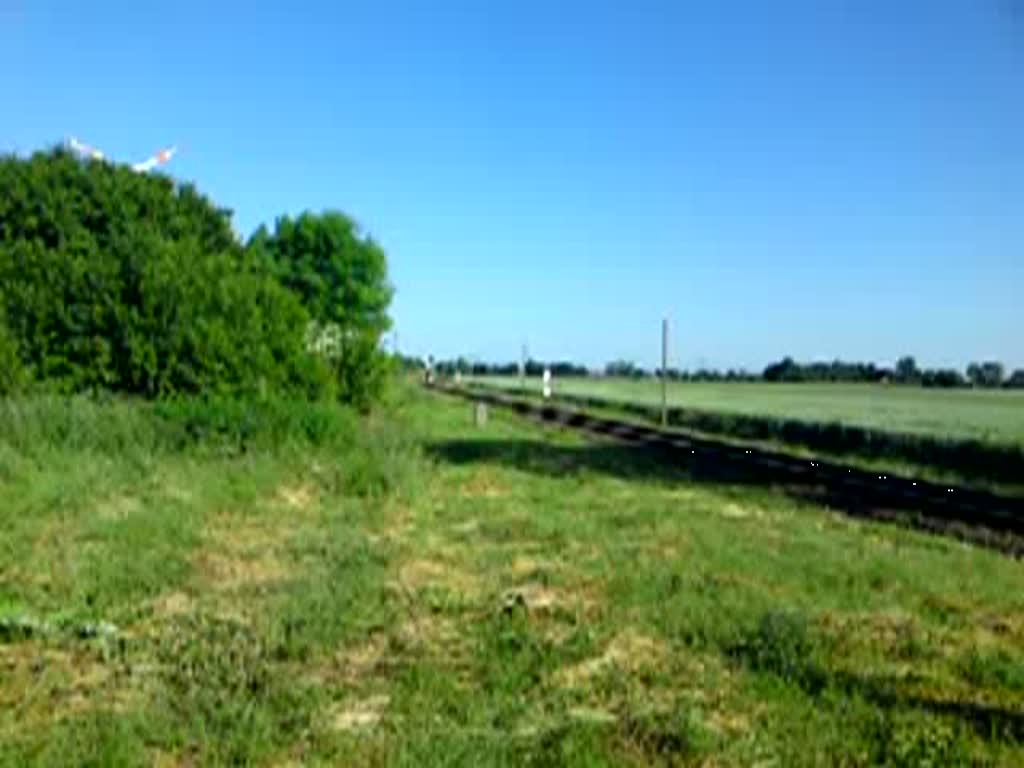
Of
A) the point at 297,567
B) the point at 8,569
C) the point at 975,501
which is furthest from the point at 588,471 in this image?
the point at 8,569

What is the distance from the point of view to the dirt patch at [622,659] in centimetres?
773

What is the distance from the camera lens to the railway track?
17.9m

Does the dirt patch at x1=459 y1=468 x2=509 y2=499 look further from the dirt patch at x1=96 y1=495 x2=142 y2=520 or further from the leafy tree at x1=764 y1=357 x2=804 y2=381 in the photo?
the leafy tree at x1=764 y1=357 x2=804 y2=381

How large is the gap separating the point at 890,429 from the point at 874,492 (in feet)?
63.1

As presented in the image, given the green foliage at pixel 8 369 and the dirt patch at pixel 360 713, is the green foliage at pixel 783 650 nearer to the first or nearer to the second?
the dirt patch at pixel 360 713

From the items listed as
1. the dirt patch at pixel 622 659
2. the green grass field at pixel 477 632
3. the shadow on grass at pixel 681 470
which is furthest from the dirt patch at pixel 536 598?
the shadow on grass at pixel 681 470

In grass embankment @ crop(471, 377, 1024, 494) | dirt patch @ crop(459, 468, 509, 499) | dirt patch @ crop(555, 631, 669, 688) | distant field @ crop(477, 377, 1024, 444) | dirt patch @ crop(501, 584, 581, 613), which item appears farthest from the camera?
distant field @ crop(477, 377, 1024, 444)

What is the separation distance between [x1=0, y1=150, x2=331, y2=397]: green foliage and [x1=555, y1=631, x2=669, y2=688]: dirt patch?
66.6ft

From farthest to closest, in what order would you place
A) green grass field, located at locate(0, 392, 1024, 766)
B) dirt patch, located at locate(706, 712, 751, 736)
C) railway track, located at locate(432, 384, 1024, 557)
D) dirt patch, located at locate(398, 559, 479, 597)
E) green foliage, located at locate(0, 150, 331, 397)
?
1. green foliage, located at locate(0, 150, 331, 397)
2. railway track, located at locate(432, 384, 1024, 557)
3. dirt patch, located at locate(398, 559, 479, 597)
4. dirt patch, located at locate(706, 712, 751, 736)
5. green grass field, located at locate(0, 392, 1024, 766)

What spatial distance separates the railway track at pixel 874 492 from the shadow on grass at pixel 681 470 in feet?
0.07

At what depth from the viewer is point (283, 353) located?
2938 cm

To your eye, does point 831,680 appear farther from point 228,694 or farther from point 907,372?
point 907,372

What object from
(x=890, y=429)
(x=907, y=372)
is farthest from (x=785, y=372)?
(x=890, y=429)

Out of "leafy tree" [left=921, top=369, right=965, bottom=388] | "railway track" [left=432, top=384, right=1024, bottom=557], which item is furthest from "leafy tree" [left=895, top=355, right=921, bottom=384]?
"railway track" [left=432, top=384, right=1024, bottom=557]
